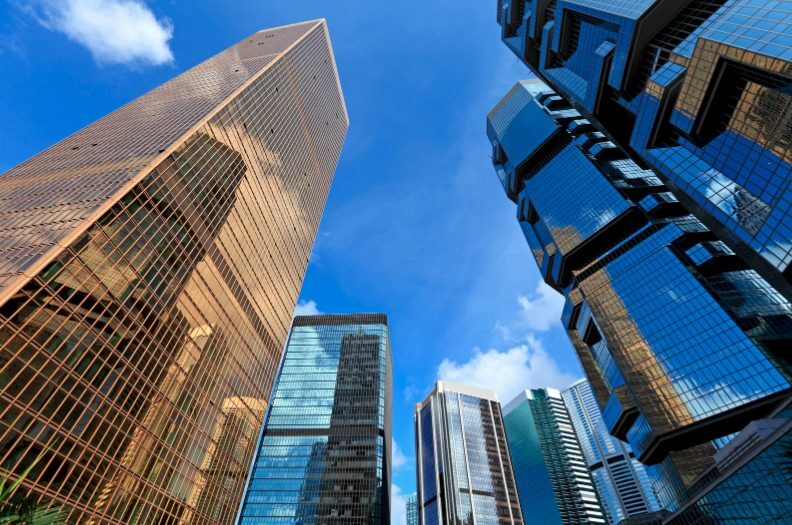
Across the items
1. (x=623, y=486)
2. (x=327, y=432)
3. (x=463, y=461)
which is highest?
(x=623, y=486)

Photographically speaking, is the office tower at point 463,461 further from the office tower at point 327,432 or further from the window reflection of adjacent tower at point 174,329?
the window reflection of adjacent tower at point 174,329

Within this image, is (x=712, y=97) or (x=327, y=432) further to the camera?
(x=327, y=432)

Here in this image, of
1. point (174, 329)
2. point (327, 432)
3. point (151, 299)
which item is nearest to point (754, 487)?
point (174, 329)

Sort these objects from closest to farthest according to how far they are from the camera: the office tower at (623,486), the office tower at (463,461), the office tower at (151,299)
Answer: the office tower at (151,299) → the office tower at (463,461) → the office tower at (623,486)

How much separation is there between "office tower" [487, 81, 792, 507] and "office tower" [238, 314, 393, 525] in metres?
60.6

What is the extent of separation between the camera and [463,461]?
158m

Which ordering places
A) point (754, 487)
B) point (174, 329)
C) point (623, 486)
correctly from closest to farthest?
point (174, 329) < point (754, 487) < point (623, 486)

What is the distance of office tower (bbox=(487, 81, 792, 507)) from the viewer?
6825 cm

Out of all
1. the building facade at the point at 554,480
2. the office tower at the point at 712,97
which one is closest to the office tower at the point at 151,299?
the office tower at the point at 712,97

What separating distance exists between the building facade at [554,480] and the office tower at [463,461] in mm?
23780

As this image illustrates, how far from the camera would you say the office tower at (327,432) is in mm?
97125

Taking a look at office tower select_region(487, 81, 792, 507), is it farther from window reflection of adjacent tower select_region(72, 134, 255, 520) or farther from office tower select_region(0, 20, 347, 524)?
window reflection of adjacent tower select_region(72, 134, 255, 520)

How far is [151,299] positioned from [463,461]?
150711 millimetres

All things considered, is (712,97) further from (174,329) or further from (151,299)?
(174,329)
